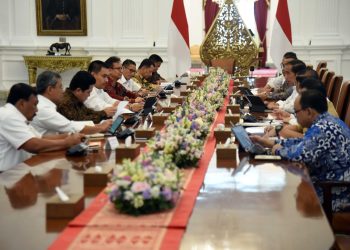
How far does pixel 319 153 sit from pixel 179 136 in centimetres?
79

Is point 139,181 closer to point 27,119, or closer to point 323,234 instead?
point 323,234

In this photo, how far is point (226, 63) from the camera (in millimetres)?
8836

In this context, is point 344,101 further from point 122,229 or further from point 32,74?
point 32,74

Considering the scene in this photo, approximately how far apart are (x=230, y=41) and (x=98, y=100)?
3917 mm

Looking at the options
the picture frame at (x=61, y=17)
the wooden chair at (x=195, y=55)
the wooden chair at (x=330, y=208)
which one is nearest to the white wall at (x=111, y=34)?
the picture frame at (x=61, y=17)

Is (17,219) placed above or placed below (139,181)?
below

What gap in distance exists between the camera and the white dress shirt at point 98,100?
522 cm

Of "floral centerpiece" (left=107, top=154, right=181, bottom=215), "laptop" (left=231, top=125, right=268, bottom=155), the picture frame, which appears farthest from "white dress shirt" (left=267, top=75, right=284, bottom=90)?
"floral centerpiece" (left=107, top=154, right=181, bottom=215)

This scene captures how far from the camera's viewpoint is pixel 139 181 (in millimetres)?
1895

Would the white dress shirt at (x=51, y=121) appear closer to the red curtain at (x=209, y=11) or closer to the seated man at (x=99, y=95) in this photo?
the seated man at (x=99, y=95)

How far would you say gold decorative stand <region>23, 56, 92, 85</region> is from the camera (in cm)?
1026

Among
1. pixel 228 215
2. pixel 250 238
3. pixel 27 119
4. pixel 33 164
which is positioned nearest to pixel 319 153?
pixel 228 215

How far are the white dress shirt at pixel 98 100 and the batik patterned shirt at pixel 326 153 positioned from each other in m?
2.64

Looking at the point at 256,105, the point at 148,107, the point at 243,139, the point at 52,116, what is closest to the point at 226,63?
the point at 256,105
